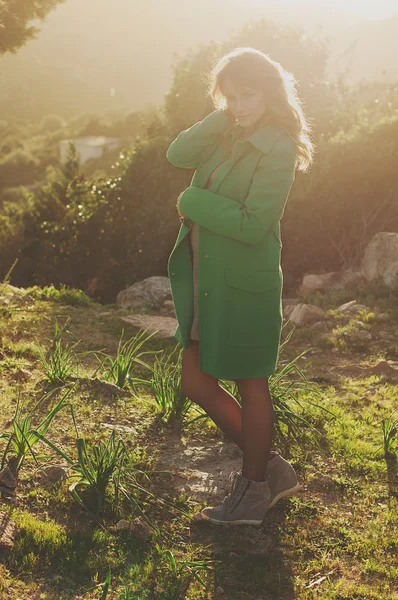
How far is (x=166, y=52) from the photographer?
103m

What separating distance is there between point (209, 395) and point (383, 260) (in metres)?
6.11

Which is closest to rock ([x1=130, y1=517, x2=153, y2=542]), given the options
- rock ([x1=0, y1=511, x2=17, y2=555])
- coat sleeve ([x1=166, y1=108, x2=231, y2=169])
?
rock ([x1=0, y1=511, x2=17, y2=555])

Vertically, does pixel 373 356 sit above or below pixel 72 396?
below

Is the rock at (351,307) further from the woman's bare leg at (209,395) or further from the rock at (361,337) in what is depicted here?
the woman's bare leg at (209,395)

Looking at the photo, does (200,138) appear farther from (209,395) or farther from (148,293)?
(148,293)

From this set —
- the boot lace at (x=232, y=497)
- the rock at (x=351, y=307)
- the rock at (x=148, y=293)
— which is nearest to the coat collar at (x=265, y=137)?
the boot lace at (x=232, y=497)

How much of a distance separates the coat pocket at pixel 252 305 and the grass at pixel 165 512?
781mm

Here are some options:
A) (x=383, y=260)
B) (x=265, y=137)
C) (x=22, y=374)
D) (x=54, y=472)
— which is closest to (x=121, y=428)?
(x=54, y=472)

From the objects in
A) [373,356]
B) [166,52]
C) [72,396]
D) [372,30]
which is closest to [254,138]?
[72,396]

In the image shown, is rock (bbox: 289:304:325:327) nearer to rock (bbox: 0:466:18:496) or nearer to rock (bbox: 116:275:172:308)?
rock (bbox: 116:275:172:308)

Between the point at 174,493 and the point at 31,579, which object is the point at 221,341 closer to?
the point at 174,493

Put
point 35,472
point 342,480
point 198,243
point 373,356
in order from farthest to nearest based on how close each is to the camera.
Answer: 1. point 373,356
2. point 342,480
3. point 35,472
4. point 198,243

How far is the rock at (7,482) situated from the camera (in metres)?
3.02

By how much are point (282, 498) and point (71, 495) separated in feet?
3.34
